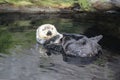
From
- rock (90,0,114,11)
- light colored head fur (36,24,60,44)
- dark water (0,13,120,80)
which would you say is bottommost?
dark water (0,13,120,80)

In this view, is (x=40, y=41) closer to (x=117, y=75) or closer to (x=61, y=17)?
(x=117, y=75)

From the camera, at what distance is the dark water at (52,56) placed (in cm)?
1320

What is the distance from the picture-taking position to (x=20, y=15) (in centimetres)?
2427

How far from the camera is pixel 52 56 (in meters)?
15.2

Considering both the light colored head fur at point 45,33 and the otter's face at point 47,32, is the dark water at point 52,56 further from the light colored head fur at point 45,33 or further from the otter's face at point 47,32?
the otter's face at point 47,32

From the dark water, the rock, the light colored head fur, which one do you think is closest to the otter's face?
the light colored head fur

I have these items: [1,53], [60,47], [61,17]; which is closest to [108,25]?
[61,17]

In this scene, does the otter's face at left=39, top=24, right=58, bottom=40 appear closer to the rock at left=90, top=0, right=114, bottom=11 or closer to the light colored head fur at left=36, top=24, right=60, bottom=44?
the light colored head fur at left=36, top=24, right=60, bottom=44

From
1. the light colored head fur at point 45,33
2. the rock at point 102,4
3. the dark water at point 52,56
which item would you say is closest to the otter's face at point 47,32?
the light colored head fur at point 45,33

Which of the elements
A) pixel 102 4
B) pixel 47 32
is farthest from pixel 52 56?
pixel 102 4

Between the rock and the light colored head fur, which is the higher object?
the rock

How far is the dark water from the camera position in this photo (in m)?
13.2

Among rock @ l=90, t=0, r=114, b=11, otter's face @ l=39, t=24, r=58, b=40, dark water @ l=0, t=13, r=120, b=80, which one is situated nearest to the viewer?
dark water @ l=0, t=13, r=120, b=80

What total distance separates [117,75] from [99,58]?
2013mm
